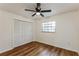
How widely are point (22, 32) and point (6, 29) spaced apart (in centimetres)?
48

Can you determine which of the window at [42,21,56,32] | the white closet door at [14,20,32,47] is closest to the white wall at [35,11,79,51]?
the window at [42,21,56,32]

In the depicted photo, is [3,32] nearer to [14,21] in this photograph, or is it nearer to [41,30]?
[14,21]

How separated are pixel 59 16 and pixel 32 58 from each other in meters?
2.22

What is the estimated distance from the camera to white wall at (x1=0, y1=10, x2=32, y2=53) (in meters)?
2.11

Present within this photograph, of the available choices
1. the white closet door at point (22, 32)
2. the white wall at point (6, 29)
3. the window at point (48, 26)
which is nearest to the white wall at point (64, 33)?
the window at point (48, 26)

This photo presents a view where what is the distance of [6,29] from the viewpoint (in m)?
2.25

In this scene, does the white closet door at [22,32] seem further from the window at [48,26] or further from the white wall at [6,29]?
the window at [48,26]

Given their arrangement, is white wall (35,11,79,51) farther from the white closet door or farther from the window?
the white closet door

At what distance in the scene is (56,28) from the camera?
8.92 ft

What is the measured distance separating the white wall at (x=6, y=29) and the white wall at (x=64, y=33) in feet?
2.34

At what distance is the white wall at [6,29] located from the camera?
2113 millimetres

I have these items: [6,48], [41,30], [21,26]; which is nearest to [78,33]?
[41,30]

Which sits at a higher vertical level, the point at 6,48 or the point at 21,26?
the point at 21,26

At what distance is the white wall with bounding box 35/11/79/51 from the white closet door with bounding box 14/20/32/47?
28 centimetres
